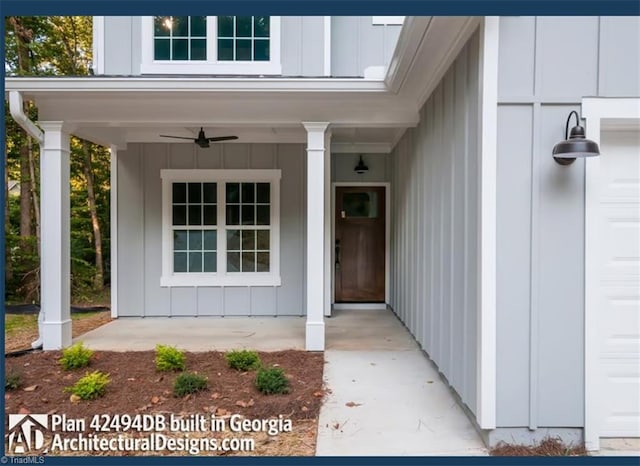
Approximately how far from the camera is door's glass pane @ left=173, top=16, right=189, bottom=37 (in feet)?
17.9

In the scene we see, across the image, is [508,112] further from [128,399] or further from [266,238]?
[266,238]

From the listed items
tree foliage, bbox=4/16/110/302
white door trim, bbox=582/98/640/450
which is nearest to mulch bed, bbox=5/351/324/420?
white door trim, bbox=582/98/640/450

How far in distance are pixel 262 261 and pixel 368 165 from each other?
2428mm

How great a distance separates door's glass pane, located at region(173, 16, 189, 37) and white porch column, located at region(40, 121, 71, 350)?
1.98 meters

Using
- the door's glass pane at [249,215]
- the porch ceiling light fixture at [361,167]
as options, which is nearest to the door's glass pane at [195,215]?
the door's glass pane at [249,215]

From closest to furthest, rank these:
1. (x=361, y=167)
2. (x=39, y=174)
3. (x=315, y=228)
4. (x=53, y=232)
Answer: (x=315, y=228) < (x=53, y=232) < (x=361, y=167) < (x=39, y=174)

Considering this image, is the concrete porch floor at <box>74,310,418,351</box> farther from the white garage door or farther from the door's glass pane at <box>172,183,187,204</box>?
the white garage door

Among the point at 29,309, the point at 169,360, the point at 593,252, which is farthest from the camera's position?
the point at 29,309

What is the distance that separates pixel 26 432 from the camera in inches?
109

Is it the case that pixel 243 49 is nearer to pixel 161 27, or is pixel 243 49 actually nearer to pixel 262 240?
pixel 161 27

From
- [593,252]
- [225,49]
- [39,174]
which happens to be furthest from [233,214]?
[39,174]

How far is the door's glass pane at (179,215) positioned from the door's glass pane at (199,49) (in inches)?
87.5

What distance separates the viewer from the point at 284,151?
6418 mm

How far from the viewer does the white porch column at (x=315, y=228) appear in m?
4.45
